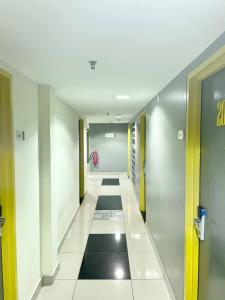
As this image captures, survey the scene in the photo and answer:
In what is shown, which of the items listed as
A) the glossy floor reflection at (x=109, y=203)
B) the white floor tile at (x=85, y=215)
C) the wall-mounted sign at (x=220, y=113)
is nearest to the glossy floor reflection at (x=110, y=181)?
the glossy floor reflection at (x=109, y=203)

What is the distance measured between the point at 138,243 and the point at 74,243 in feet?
3.35

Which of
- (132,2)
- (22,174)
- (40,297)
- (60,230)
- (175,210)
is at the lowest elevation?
(40,297)

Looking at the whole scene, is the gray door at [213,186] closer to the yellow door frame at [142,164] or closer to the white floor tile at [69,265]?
the white floor tile at [69,265]

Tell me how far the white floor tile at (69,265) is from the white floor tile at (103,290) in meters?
0.20

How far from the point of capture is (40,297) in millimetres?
2535

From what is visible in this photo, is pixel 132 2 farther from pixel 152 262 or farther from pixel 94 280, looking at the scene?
pixel 152 262

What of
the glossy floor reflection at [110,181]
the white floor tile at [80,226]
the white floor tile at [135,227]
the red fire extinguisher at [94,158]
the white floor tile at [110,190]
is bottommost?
the white floor tile at [135,227]

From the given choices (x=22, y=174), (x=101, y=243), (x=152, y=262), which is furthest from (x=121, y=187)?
(x=22, y=174)

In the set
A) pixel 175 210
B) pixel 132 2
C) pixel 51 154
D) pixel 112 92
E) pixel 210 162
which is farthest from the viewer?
pixel 112 92

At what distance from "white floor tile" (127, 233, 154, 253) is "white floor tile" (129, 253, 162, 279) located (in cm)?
15

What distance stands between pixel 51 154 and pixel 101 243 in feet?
6.26

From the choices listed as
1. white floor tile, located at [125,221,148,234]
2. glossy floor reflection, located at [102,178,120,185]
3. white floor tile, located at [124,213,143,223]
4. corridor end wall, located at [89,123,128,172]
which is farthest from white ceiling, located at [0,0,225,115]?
corridor end wall, located at [89,123,128,172]

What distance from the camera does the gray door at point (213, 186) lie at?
1508 mm

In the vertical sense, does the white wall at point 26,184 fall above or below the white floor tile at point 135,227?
above
